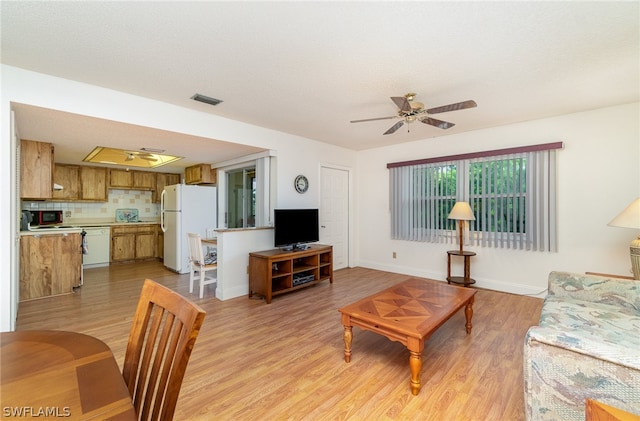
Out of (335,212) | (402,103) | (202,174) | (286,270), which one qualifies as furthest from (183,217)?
(402,103)

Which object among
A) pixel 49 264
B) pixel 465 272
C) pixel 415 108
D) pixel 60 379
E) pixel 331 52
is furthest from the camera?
pixel 465 272

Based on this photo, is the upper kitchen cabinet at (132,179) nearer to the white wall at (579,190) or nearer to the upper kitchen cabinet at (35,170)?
the upper kitchen cabinet at (35,170)

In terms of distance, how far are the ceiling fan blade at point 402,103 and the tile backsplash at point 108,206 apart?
6.58 meters

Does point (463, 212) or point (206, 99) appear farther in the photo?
point (463, 212)

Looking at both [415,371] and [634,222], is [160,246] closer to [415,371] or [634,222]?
[415,371]

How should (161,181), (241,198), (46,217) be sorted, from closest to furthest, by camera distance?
1. (46,217)
2. (241,198)
3. (161,181)

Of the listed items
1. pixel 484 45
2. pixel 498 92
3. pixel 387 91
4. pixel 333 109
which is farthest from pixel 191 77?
pixel 498 92

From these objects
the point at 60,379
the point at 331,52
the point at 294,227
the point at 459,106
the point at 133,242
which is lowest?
the point at 133,242

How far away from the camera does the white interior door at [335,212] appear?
514 centimetres

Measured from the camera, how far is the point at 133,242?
6.13m

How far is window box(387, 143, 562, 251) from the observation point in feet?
12.1

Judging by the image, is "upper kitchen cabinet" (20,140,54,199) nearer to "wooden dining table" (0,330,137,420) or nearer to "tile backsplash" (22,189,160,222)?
"tile backsplash" (22,189,160,222)

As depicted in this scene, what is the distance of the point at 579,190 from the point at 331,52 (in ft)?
11.9

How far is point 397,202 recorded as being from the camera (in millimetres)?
5090
